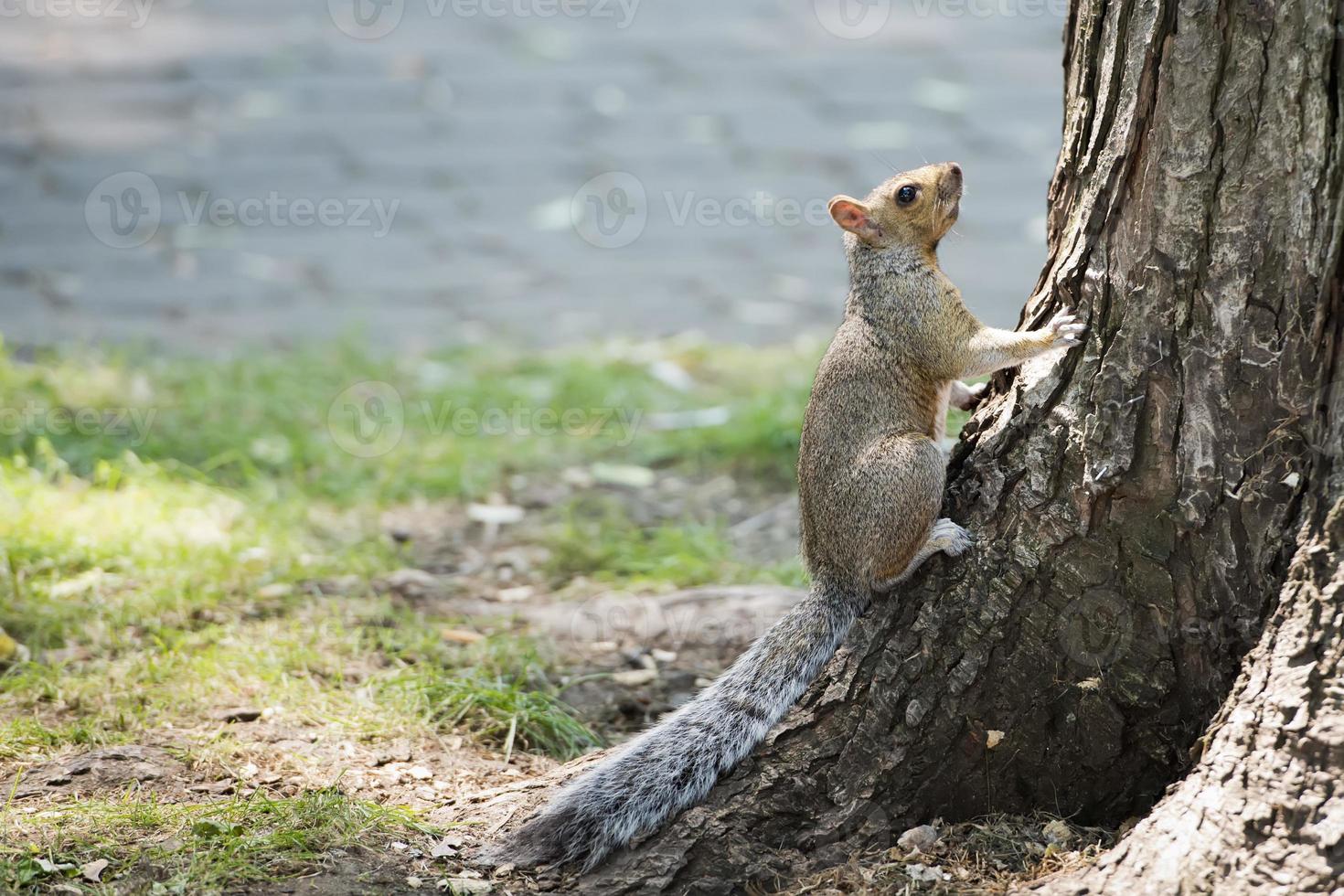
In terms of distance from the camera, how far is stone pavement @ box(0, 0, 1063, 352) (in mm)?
6648

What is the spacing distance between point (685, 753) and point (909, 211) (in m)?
1.36

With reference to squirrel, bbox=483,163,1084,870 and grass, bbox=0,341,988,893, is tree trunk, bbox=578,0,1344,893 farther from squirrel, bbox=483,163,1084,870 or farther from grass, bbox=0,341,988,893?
grass, bbox=0,341,988,893

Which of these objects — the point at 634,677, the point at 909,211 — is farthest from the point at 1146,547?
the point at 634,677

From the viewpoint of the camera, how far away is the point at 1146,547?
7.82 feet

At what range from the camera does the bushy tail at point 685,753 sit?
97.5 inches

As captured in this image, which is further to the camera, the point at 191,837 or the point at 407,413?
the point at 407,413

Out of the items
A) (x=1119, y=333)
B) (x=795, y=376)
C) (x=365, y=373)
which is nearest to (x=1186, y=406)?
(x=1119, y=333)

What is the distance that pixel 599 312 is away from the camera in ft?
21.8

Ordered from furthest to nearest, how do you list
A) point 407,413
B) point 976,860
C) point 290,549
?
point 407,413 < point 290,549 < point 976,860

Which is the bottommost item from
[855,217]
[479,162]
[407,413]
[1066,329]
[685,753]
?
[685,753]

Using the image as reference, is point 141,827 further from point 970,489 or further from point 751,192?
point 751,192

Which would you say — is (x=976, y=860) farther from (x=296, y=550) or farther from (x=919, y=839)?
(x=296, y=550)

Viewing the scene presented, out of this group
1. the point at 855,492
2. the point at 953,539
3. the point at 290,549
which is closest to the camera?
the point at 953,539

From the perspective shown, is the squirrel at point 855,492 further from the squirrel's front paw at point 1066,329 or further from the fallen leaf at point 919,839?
the fallen leaf at point 919,839
